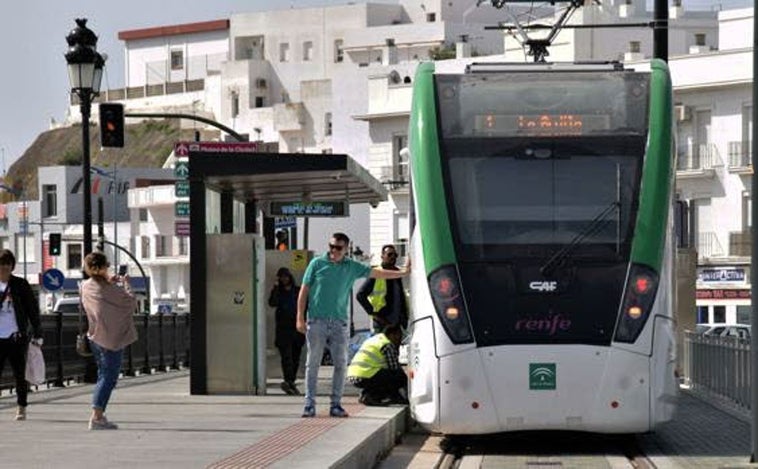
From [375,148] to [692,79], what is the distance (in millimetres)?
17954

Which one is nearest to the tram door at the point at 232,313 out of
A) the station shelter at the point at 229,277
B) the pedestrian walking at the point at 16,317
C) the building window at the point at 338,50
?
the station shelter at the point at 229,277

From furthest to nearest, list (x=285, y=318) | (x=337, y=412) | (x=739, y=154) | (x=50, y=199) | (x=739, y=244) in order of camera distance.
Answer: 1. (x=50, y=199)
2. (x=739, y=244)
3. (x=739, y=154)
4. (x=285, y=318)
5. (x=337, y=412)

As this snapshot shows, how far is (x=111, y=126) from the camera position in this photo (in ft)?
133

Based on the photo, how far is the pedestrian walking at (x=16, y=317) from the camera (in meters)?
21.8

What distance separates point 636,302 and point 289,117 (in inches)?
5246

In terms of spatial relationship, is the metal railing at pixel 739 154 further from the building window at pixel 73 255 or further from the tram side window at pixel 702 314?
the building window at pixel 73 255

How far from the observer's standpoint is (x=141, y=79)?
7234 inches

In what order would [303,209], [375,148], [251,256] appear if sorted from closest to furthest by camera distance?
[251,256] → [303,209] → [375,148]

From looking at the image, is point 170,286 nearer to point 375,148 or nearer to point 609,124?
point 375,148

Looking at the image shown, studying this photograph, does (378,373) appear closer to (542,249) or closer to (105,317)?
(542,249)

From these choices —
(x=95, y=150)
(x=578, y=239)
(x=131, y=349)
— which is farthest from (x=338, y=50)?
(x=578, y=239)

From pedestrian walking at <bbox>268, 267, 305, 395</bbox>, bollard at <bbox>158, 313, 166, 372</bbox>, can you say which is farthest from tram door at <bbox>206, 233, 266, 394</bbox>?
bollard at <bbox>158, 313, 166, 372</bbox>

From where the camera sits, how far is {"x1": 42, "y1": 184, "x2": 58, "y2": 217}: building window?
13919 cm

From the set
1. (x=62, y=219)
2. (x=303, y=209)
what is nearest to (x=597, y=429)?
(x=303, y=209)
